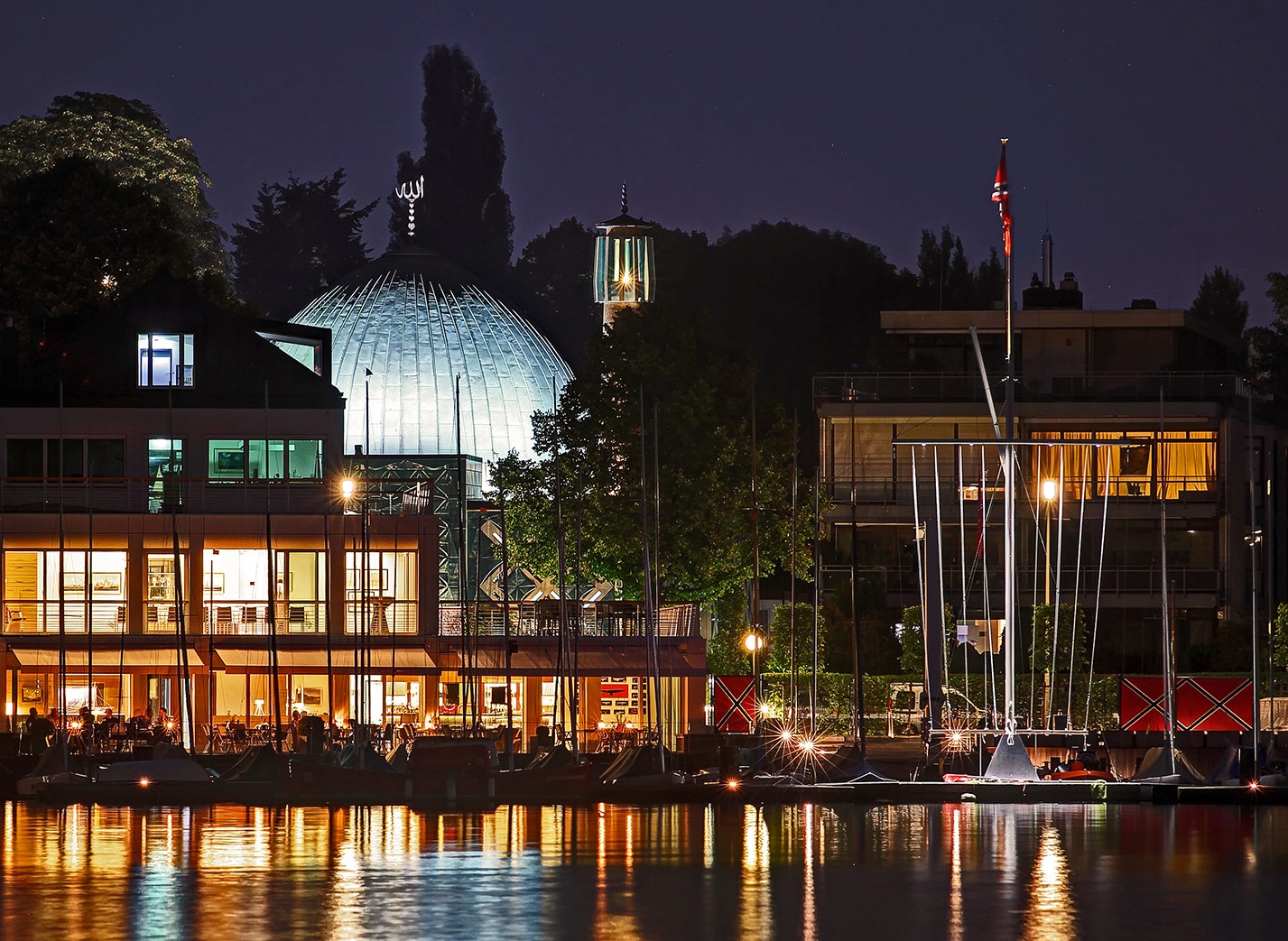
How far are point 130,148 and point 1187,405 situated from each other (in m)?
45.0

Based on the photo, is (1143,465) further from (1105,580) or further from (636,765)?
(636,765)

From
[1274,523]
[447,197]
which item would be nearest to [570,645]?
[1274,523]

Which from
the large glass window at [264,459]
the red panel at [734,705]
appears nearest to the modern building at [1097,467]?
the large glass window at [264,459]

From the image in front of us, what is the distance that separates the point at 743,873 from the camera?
30.9 meters

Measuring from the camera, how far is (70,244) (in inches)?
3147

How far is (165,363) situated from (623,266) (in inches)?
1051

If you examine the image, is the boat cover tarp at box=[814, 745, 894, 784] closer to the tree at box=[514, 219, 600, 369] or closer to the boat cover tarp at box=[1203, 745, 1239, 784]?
the boat cover tarp at box=[1203, 745, 1239, 784]

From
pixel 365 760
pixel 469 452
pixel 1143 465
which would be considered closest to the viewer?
pixel 365 760

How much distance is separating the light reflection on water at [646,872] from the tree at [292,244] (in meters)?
105

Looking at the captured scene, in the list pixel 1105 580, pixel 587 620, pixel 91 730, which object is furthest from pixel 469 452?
pixel 91 730

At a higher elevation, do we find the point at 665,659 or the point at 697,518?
the point at 697,518

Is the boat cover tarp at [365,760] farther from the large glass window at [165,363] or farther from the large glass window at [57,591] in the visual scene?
the large glass window at [165,363]

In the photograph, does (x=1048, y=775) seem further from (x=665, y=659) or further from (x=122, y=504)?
(x=122, y=504)

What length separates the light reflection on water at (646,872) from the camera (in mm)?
25422
